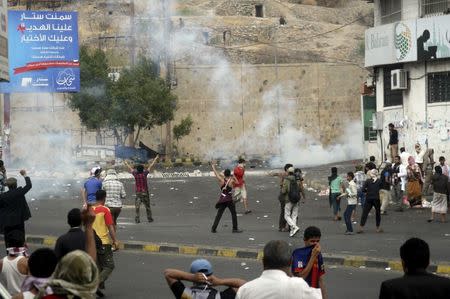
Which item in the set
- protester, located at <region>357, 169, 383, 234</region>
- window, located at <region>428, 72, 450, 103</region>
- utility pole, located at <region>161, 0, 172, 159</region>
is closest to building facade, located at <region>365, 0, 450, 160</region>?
window, located at <region>428, 72, 450, 103</region>

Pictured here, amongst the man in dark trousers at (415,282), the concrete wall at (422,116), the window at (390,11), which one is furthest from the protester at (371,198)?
the man in dark trousers at (415,282)

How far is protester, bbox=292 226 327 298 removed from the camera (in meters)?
10.5

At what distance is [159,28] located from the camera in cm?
6612

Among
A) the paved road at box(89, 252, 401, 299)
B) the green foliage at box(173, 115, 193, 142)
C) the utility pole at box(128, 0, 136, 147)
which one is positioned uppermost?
the utility pole at box(128, 0, 136, 147)

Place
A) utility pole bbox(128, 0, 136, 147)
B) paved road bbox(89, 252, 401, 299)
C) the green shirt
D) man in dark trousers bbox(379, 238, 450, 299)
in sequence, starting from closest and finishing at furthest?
man in dark trousers bbox(379, 238, 450, 299), paved road bbox(89, 252, 401, 299), the green shirt, utility pole bbox(128, 0, 136, 147)

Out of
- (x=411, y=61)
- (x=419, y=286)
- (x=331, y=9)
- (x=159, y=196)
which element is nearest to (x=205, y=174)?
(x=159, y=196)

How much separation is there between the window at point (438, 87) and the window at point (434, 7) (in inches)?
71.6

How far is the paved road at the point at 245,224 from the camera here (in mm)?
21500

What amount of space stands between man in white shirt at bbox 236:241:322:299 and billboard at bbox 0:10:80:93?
3478 centimetres

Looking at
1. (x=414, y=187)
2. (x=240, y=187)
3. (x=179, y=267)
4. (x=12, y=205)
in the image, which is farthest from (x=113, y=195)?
(x=414, y=187)

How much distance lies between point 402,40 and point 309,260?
26.2 metres

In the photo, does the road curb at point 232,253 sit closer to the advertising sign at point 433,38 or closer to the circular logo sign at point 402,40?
the advertising sign at point 433,38

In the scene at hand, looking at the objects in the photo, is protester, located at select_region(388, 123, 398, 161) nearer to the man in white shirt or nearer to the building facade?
the building facade

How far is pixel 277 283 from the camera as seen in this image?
7.39 meters
